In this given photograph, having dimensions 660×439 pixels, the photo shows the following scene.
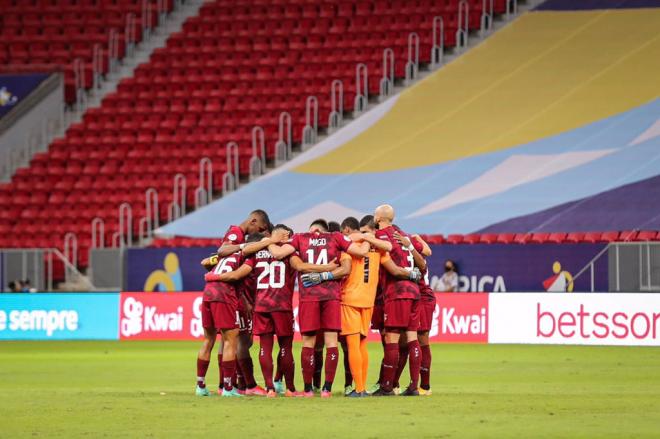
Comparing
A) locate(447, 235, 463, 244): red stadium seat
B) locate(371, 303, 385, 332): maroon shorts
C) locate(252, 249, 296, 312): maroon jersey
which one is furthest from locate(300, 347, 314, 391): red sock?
locate(447, 235, 463, 244): red stadium seat

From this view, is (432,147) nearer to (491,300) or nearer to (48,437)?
(491,300)

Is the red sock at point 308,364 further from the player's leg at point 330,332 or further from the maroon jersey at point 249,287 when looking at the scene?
the maroon jersey at point 249,287

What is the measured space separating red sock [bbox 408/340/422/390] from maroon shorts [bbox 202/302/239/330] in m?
2.15

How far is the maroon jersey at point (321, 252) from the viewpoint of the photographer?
16.7 meters

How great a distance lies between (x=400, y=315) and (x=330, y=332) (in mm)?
896

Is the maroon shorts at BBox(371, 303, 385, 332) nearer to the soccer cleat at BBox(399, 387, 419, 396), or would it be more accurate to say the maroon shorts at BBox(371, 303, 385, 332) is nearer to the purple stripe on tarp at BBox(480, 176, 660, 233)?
the soccer cleat at BBox(399, 387, 419, 396)

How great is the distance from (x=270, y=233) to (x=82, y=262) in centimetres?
2241

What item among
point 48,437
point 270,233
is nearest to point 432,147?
point 270,233

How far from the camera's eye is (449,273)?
107 feet

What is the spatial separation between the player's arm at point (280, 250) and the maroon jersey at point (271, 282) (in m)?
0.21

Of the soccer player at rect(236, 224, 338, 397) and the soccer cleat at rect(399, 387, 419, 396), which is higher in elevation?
the soccer player at rect(236, 224, 338, 397)

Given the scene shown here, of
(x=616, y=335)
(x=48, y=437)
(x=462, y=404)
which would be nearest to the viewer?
(x=48, y=437)

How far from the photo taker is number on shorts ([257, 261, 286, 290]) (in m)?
16.9

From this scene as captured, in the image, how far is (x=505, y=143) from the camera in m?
37.9
